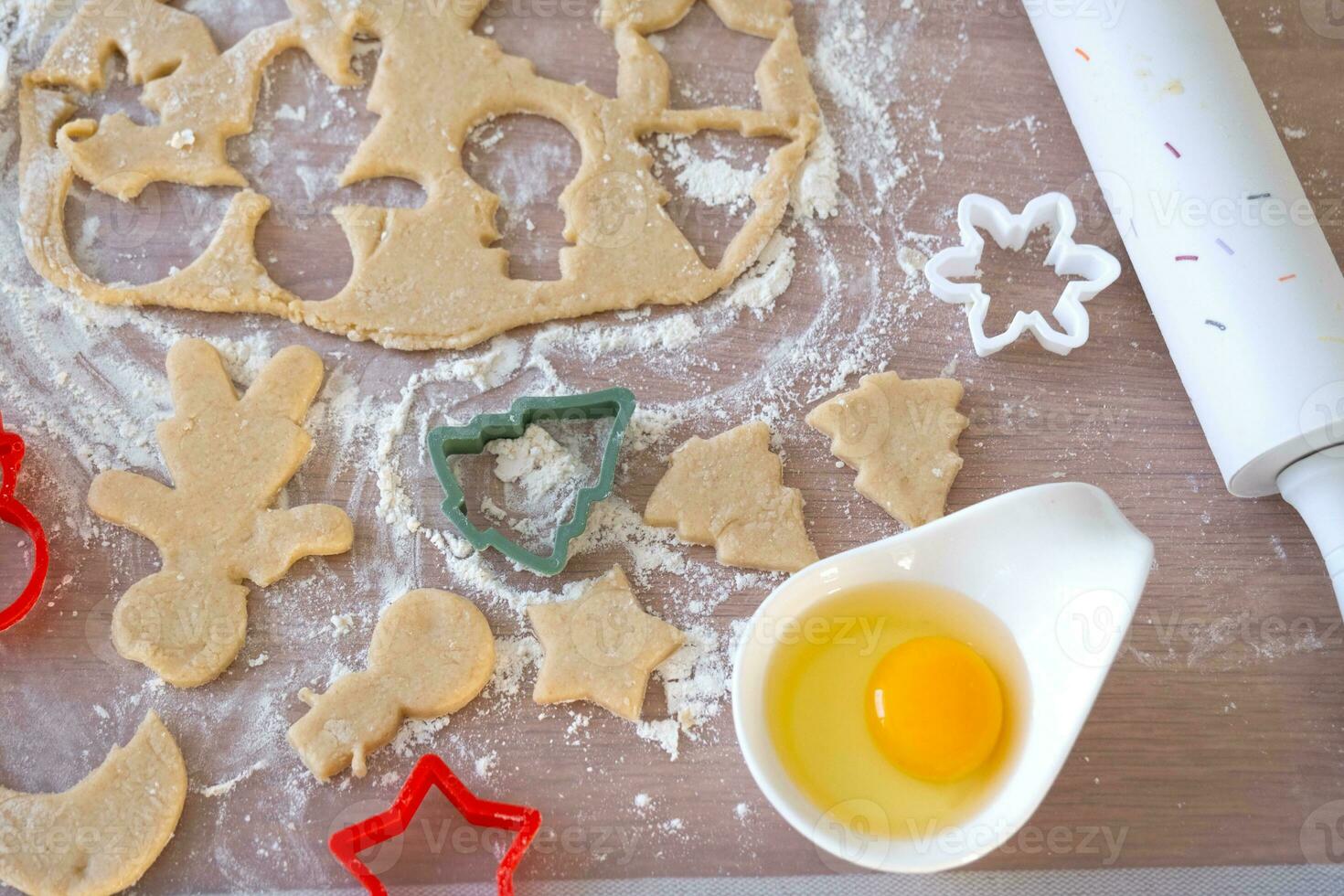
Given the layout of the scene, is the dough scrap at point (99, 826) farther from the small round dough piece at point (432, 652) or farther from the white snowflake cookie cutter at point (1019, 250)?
the white snowflake cookie cutter at point (1019, 250)

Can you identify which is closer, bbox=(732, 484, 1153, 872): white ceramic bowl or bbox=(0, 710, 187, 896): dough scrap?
bbox=(732, 484, 1153, 872): white ceramic bowl

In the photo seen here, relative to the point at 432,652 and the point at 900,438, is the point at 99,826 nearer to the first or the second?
the point at 432,652

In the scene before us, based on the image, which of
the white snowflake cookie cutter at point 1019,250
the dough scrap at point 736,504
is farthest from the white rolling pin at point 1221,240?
the dough scrap at point 736,504

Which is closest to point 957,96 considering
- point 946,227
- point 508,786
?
point 946,227

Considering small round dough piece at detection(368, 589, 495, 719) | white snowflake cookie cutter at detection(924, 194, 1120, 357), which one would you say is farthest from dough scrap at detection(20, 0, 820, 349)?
small round dough piece at detection(368, 589, 495, 719)

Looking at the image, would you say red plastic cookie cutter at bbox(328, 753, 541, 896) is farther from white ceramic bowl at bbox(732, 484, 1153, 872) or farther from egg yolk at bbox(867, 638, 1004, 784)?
egg yolk at bbox(867, 638, 1004, 784)

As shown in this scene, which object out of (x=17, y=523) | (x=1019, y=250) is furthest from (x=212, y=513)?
(x=1019, y=250)
